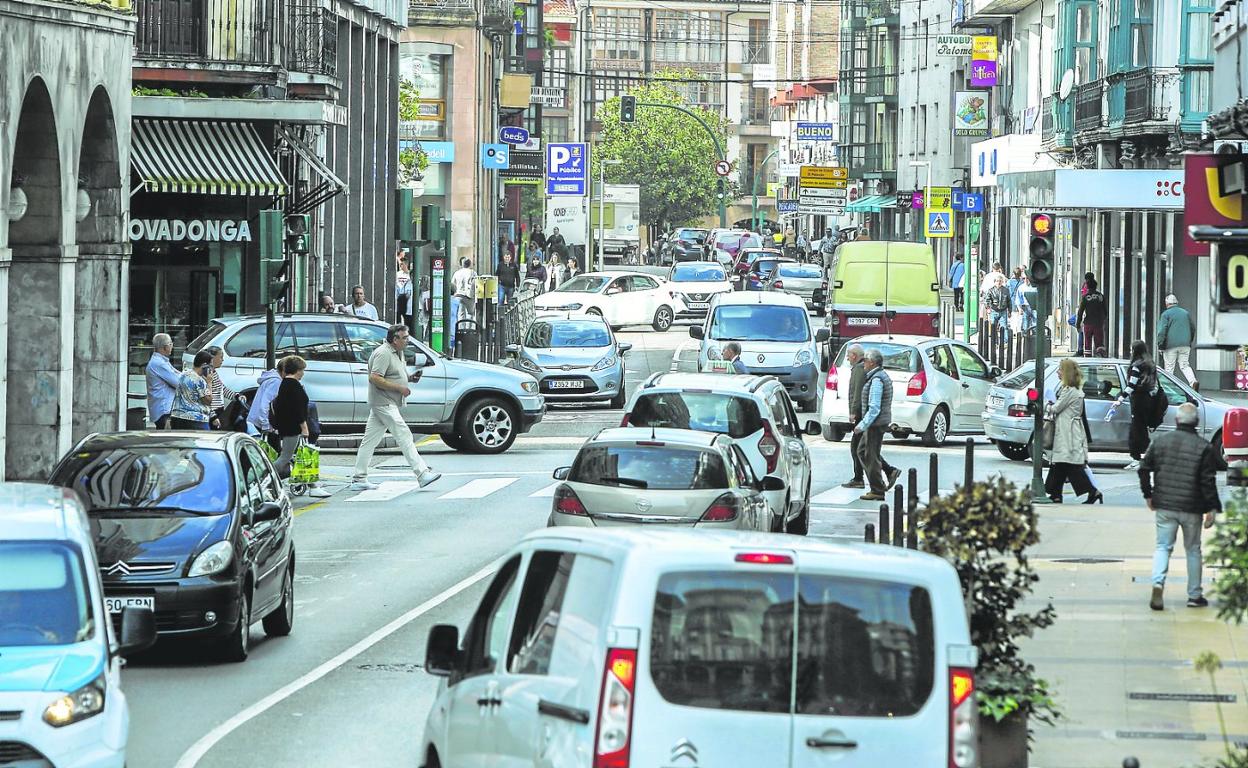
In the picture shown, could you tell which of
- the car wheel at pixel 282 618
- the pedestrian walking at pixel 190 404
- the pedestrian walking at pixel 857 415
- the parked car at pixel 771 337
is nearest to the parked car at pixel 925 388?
the parked car at pixel 771 337

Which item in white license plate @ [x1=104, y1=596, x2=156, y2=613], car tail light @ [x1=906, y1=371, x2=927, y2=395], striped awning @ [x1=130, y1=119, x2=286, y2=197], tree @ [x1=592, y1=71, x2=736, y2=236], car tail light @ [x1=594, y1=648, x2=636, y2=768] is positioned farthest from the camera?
tree @ [x1=592, y1=71, x2=736, y2=236]

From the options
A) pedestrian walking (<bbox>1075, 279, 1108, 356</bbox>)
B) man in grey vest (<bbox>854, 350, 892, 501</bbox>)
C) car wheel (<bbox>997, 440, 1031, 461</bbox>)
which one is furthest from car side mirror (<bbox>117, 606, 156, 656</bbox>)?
pedestrian walking (<bbox>1075, 279, 1108, 356</bbox>)

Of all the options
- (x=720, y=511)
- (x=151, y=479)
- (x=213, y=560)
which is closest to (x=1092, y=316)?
(x=720, y=511)

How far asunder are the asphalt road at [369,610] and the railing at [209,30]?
8.07 meters

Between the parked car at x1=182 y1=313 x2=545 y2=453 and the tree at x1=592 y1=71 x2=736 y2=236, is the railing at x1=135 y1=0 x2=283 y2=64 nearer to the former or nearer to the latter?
the parked car at x1=182 y1=313 x2=545 y2=453

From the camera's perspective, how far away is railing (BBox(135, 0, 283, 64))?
35.1m

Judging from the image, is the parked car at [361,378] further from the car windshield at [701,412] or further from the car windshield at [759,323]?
the car windshield at [701,412]

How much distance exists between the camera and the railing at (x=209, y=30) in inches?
1382

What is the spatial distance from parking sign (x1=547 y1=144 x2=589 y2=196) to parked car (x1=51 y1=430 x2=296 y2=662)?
151 feet

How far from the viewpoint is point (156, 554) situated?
1402 centimetres

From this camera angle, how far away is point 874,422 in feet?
79.7

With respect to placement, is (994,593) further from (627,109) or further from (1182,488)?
(627,109)

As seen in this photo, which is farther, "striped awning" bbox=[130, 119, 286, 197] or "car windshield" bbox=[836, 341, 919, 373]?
"striped awning" bbox=[130, 119, 286, 197]

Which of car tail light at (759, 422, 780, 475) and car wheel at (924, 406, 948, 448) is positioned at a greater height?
car tail light at (759, 422, 780, 475)
